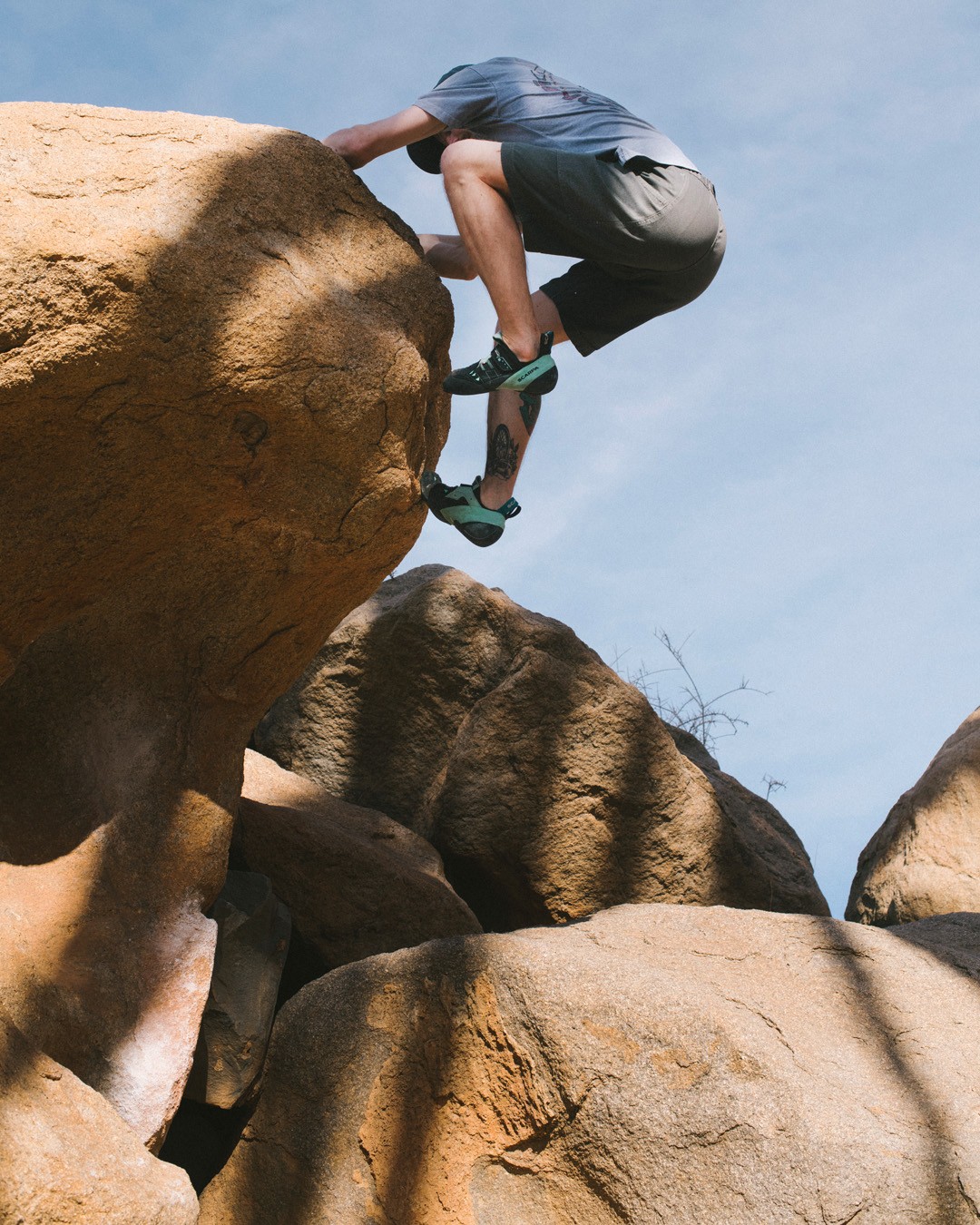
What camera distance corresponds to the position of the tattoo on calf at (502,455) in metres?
3.53

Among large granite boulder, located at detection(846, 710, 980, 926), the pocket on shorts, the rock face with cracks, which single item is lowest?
large granite boulder, located at detection(846, 710, 980, 926)

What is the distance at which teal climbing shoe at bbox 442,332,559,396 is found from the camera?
3398 millimetres

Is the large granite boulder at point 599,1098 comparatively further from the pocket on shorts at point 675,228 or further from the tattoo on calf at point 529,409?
the pocket on shorts at point 675,228

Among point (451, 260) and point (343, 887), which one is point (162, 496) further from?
point (343, 887)

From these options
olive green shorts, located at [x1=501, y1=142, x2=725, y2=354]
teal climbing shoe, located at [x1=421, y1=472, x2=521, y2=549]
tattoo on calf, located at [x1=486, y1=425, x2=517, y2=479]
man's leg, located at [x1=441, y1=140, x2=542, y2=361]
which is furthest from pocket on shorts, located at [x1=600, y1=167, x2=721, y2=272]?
teal climbing shoe, located at [x1=421, y1=472, x2=521, y2=549]

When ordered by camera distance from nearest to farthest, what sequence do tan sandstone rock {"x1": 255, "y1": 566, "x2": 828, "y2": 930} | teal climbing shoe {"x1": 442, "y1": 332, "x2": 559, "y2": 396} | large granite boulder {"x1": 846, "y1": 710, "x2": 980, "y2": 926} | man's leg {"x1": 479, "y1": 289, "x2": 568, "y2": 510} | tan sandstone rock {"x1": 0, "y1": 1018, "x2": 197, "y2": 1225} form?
tan sandstone rock {"x1": 0, "y1": 1018, "x2": 197, "y2": 1225}, teal climbing shoe {"x1": 442, "y1": 332, "x2": 559, "y2": 396}, man's leg {"x1": 479, "y1": 289, "x2": 568, "y2": 510}, tan sandstone rock {"x1": 255, "y1": 566, "x2": 828, "y2": 930}, large granite boulder {"x1": 846, "y1": 710, "x2": 980, "y2": 926}

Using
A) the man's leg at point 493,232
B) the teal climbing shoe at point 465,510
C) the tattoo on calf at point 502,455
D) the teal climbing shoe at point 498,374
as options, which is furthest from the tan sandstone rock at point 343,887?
the man's leg at point 493,232

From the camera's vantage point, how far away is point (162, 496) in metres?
3.25

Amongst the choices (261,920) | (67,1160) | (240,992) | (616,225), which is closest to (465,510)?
(616,225)

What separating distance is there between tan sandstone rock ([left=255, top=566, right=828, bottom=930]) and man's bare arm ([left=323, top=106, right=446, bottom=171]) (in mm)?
2108

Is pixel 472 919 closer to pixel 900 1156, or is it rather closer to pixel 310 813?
pixel 310 813

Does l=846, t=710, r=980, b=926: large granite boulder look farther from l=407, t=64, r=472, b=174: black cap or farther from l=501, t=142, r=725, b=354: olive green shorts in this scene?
l=407, t=64, r=472, b=174: black cap

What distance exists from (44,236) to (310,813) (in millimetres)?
2482

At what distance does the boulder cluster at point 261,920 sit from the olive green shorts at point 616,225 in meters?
0.37
